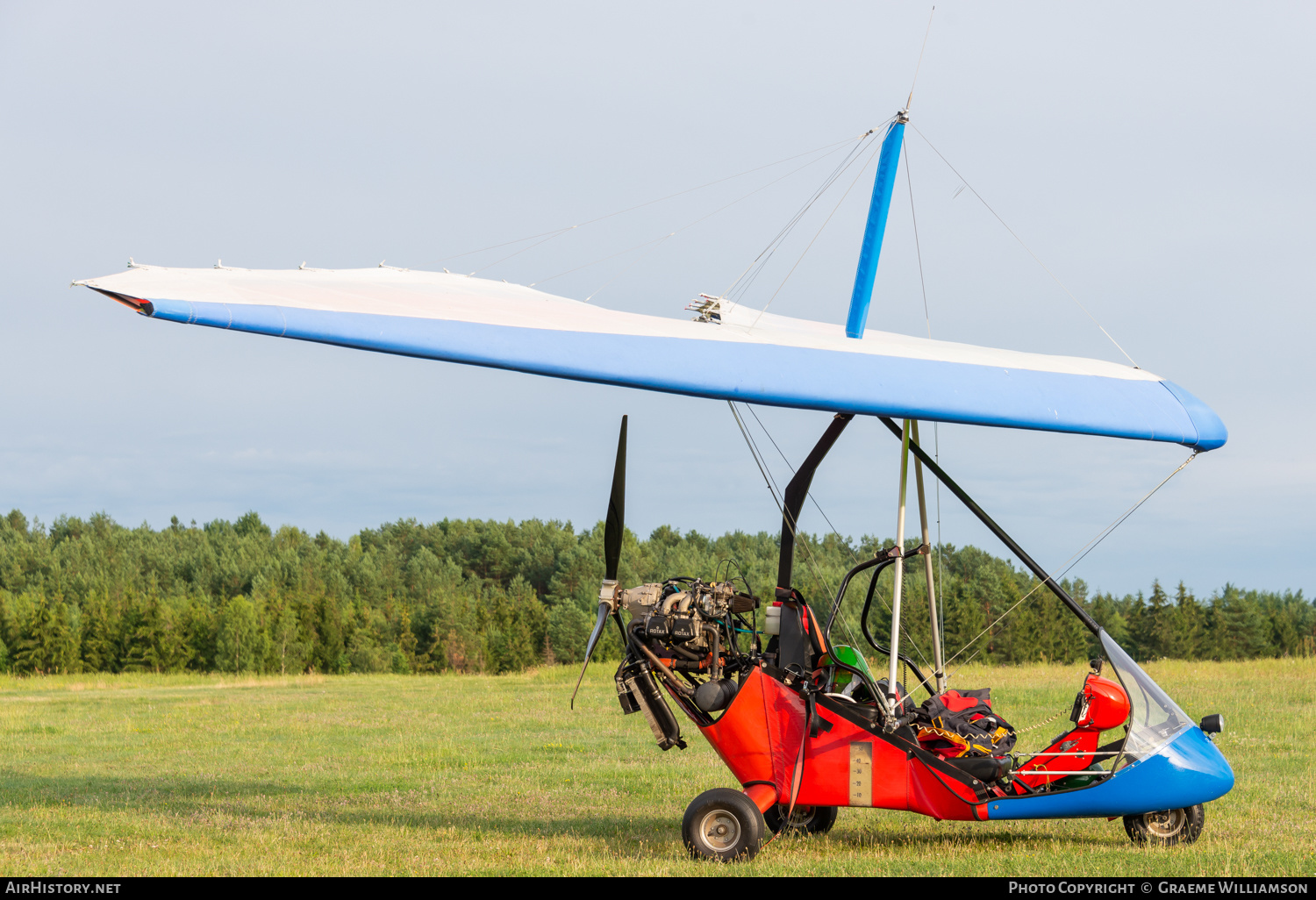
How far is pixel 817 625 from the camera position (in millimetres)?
8195

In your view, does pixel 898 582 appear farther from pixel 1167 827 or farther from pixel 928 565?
pixel 1167 827

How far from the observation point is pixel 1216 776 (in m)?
7.39

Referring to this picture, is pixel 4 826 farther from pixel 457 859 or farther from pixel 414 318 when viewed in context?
pixel 414 318

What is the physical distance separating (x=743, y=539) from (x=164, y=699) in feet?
94.3

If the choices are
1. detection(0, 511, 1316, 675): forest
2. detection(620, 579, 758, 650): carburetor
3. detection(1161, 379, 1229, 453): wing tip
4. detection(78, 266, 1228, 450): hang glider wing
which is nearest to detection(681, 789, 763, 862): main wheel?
detection(620, 579, 758, 650): carburetor

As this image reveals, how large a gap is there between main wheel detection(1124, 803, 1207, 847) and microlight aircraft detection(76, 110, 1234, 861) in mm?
12

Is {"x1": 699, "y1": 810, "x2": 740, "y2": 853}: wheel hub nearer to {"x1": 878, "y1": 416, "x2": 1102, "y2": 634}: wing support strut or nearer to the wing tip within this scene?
{"x1": 878, "y1": 416, "x2": 1102, "y2": 634}: wing support strut

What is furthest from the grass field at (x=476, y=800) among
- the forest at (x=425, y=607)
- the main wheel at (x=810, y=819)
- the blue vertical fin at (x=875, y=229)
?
the forest at (x=425, y=607)

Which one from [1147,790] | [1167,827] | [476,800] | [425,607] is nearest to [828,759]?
[1147,790]

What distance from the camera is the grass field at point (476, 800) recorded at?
7535 millimetres

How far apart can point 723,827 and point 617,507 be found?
7.99 ft

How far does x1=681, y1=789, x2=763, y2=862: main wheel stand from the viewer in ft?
24.4

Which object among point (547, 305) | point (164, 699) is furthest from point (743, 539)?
point (547, 305)

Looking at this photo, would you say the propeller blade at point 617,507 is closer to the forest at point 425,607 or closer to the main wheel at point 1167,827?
the main wheel at point 1167,827
